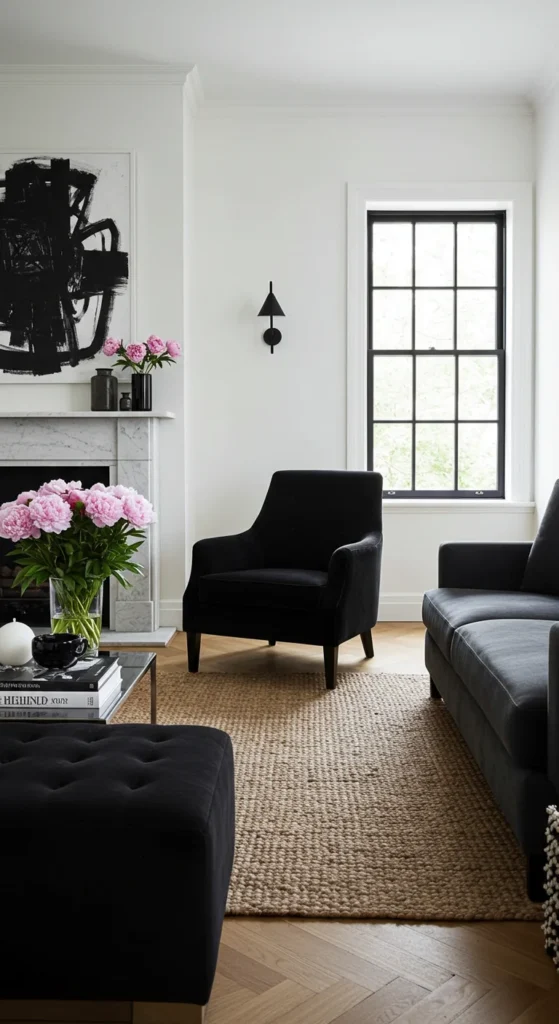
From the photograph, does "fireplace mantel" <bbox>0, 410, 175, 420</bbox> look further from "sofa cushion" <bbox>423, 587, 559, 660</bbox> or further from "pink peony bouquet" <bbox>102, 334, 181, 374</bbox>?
"sofa cushion" <bbox>423, 587, 559, 660</bbox>

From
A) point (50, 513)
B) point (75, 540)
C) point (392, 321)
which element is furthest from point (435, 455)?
point (50, 513)

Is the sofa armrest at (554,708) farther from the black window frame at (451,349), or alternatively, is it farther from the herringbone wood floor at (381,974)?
the black window frame at (451,349)

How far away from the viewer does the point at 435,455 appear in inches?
208

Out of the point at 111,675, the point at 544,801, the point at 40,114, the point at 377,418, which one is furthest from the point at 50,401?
the point at 544,801

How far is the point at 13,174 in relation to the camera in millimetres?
4719

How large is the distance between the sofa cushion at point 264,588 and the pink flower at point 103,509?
146 cm

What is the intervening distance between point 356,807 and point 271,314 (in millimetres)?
3235

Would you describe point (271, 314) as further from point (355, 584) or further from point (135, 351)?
point (355, 584)

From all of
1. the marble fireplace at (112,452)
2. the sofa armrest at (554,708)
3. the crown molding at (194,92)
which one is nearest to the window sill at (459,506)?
the marble fireplace at (112,452)

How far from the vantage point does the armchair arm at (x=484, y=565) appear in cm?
344

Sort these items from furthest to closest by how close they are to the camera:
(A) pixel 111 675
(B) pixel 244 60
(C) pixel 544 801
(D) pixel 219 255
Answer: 1. (D) pixel 219 255
2. (B) pixel 244 60
3. (A) pixel 111 675
4. (C) pixel 544 801

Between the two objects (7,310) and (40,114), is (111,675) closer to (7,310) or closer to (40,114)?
(7,310)

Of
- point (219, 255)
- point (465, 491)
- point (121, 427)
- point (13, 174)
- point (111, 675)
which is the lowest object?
point (111, 675)

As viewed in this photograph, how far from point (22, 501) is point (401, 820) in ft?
4.39
